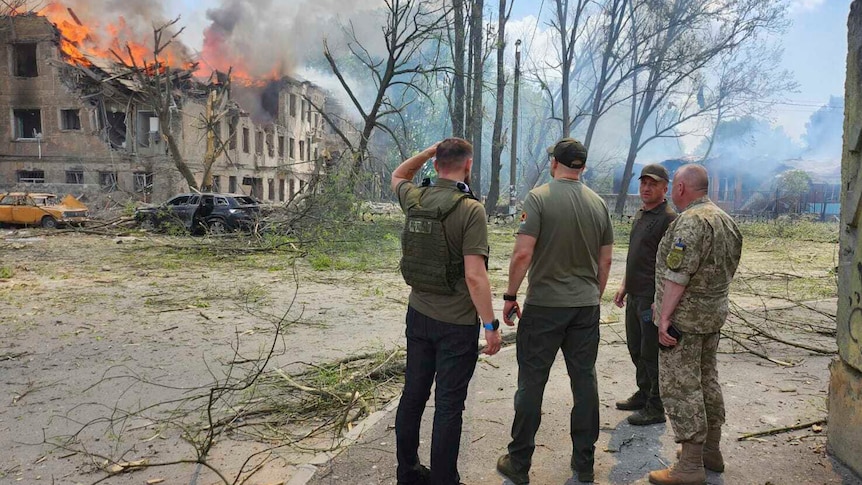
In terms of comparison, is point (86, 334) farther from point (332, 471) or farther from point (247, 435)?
point (332, 471)

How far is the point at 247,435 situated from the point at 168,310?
14.5ft

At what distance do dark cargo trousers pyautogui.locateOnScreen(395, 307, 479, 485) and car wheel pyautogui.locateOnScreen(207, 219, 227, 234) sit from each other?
14319 millimetres

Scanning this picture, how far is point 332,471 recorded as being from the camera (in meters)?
3.02

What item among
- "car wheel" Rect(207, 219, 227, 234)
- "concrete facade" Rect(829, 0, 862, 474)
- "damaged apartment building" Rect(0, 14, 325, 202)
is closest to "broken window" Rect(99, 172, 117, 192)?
"damaged apartment building" Rect(0, 14, 325, 202)

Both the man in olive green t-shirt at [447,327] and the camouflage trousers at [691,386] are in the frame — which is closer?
the man in olive green t-shirt at [447,327]

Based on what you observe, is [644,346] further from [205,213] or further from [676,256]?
[205,213]

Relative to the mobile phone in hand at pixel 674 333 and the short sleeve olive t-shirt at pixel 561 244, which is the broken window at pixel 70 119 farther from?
the mobile phone in hand at pixel 674 333

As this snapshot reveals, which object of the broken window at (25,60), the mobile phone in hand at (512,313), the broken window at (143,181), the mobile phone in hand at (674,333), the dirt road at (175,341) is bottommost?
the dirt road at (175,341)

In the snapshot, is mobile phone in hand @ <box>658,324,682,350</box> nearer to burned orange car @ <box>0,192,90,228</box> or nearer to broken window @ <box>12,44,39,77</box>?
burned orange car @ <box>0,192,90,228</box>

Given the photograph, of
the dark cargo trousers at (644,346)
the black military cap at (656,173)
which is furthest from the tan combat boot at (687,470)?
the black military cap at (656,173)

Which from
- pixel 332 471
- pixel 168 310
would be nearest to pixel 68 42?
pixel 168 310

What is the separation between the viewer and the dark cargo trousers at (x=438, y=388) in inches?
103

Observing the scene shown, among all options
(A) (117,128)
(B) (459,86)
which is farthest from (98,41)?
(B) (459,86)

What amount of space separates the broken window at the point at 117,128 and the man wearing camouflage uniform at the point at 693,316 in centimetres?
2935
